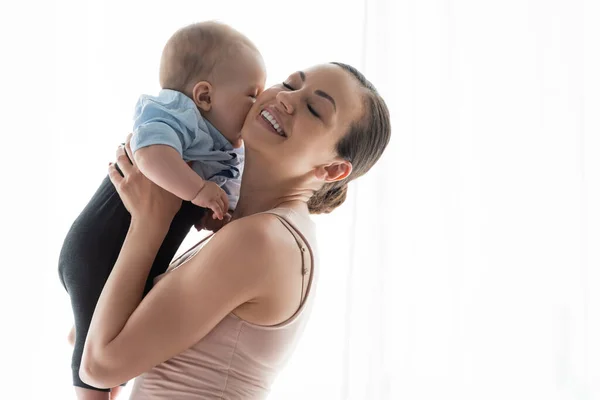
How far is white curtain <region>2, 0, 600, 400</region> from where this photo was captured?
2.58 meters

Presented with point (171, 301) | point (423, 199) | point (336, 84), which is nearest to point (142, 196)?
point (171, 301)

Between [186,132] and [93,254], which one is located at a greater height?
[186,132]

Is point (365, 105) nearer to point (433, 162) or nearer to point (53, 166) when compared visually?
point (433, 162)

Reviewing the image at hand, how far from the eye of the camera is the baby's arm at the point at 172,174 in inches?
49.2

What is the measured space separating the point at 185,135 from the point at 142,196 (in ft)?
0.43

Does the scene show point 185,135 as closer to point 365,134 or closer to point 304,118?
point 304,118

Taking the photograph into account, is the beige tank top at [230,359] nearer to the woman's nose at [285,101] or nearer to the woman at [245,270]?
the woman at [245,270]

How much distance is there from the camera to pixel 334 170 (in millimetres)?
1465

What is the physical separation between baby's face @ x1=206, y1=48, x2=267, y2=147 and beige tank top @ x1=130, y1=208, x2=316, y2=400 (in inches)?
7.6

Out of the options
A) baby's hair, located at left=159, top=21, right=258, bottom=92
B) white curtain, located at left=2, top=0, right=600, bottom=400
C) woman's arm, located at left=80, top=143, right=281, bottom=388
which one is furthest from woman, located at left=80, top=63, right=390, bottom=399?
white curtain, located at left=2, top=0, right=600, bottom=400

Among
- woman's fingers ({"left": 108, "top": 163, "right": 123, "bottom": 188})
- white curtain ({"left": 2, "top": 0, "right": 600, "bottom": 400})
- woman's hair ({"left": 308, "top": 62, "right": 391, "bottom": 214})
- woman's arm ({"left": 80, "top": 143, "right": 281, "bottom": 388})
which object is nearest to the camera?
woman's arm ({"left": 80, "top": 143, "right": 281, "bottom": 388})

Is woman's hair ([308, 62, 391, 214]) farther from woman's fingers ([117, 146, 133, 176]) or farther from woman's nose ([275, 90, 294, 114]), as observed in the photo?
woman's fingers ([117, 146, 133, 176])

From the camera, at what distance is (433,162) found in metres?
2.67

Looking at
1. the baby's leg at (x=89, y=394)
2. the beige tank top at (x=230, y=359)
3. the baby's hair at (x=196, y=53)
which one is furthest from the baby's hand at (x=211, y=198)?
the baby's leg at (x=89, y=394)
